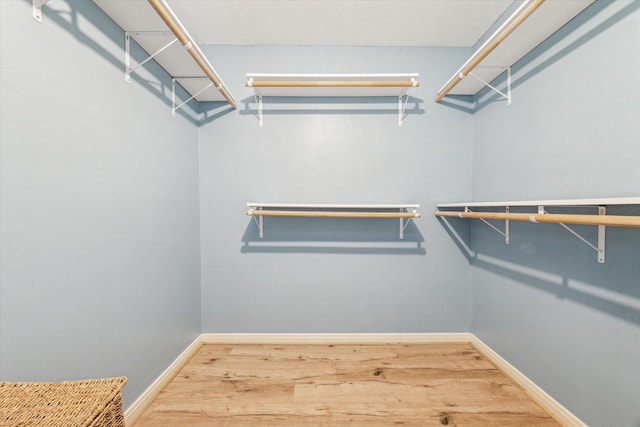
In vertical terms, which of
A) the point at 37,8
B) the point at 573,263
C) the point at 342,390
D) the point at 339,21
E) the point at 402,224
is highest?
the point at 339,21

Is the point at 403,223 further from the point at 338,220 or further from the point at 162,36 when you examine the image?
the point at 162,36

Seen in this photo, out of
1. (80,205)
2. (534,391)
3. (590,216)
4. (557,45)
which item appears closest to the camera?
(590,216)

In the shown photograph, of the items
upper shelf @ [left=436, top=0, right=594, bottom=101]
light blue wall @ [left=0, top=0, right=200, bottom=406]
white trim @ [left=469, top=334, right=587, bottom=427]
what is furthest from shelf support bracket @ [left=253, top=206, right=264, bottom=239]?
white trim @ [left=469, top=334, right=587, bottom=427]

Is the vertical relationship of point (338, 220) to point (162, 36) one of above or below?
below

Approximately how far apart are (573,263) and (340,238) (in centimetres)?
132

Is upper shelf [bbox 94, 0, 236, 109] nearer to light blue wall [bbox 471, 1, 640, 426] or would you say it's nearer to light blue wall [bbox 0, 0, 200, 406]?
light blue wall [bbox 0, 0, 200, 406]

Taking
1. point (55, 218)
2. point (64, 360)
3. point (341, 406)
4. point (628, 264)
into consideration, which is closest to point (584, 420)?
point (628, 264)

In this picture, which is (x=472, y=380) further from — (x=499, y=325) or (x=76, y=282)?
(x=76, y=282)

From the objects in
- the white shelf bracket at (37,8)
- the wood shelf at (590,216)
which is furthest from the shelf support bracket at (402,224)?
the white shelf bracket at (37,8)

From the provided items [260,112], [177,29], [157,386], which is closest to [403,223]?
[260,112]

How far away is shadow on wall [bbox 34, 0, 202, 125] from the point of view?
97 centimetres

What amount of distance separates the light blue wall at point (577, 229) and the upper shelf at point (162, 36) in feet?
6.03

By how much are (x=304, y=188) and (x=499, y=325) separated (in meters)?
1.66

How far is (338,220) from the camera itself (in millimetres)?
2000
